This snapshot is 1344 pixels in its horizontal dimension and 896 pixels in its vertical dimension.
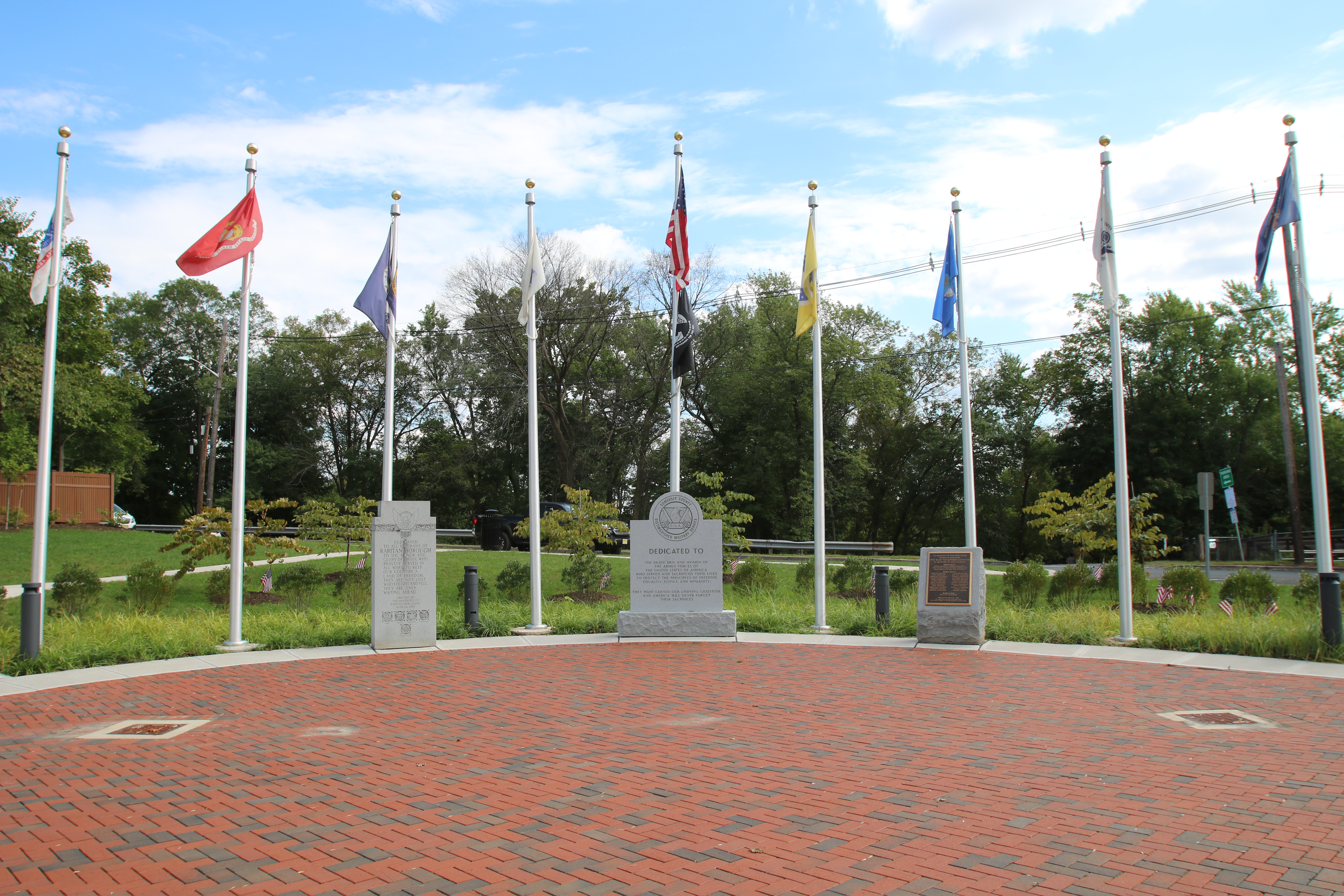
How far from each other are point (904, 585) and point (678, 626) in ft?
21.5

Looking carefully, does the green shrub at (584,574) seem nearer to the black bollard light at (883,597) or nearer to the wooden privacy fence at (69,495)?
the black bollard light at (883,597)

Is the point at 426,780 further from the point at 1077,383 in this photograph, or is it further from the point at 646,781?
the point at 1077,383

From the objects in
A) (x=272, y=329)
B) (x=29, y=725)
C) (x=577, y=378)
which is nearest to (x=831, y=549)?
(x=577, y=378)

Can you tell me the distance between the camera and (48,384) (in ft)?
36.2

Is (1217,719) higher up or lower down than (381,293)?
lower down

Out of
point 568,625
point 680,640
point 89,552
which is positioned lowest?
point 680,640

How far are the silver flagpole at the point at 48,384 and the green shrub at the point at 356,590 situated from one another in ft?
18.1

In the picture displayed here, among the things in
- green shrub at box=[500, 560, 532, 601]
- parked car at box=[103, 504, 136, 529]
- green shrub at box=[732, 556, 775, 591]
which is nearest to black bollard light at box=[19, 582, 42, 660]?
A: green shrub at box=[500, 560, 532, 601]

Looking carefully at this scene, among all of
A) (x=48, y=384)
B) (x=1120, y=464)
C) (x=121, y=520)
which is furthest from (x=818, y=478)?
(x=121, y=520)

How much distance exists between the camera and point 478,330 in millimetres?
43375

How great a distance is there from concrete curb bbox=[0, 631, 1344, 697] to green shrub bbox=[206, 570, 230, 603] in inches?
224

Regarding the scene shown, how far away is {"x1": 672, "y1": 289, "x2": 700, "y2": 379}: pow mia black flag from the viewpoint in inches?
555

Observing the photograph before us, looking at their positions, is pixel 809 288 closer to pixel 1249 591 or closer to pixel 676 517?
pixel 676 517

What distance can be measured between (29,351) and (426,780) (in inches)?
1290
